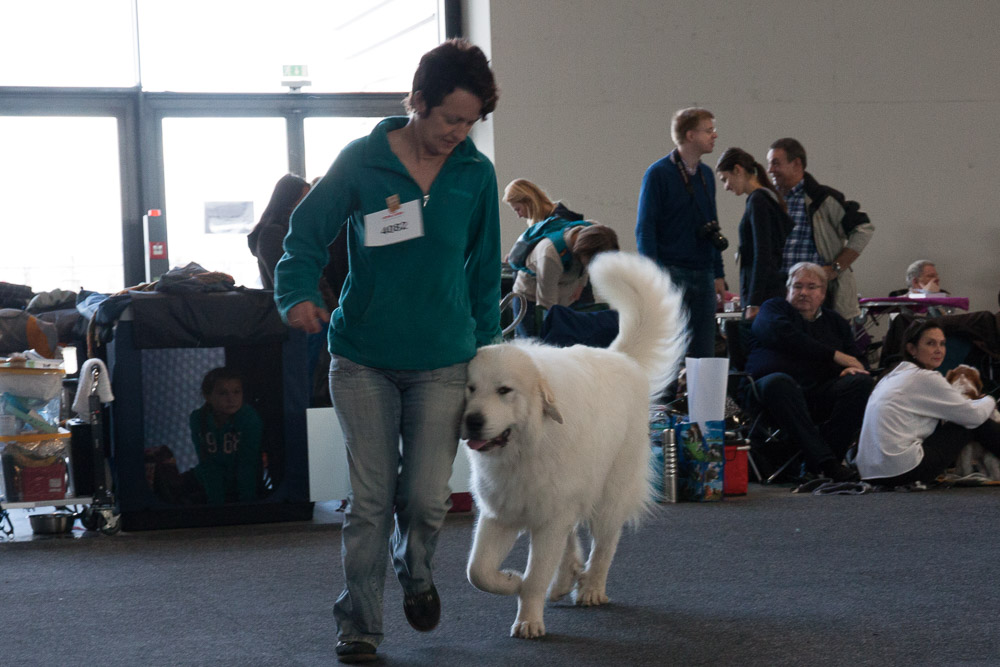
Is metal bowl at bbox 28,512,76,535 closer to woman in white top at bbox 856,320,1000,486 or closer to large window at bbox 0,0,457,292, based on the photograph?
woman in white top at bbox 856,320,1000,486

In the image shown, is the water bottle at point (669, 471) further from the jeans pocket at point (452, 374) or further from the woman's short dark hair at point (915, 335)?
the jeans pocket at point (452, 374)

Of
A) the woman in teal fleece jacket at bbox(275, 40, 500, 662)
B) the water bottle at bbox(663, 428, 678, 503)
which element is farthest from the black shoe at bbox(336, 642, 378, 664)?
the water bottle at bbox(663, 428, 678, 503)

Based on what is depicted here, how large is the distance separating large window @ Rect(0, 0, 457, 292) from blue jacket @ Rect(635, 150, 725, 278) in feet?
12.9


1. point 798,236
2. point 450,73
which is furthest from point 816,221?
point 450,73

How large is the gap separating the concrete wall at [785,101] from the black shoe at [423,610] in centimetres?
644

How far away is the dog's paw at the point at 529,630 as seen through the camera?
2.86m

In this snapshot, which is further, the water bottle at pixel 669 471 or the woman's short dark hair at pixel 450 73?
the water bottle at pixel 669 471

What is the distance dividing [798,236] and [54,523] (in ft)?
14.9

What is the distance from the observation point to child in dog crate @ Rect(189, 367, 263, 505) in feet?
15.6

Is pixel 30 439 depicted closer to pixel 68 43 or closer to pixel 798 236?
pixel 798 236

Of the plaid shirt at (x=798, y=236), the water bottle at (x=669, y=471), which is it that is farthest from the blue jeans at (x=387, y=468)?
the plaid shirt at (x=798, y=236)

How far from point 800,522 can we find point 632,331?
5.26 feet

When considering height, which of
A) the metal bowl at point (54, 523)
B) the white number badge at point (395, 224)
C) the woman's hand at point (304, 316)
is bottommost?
the metal bowl at point (54, 523)

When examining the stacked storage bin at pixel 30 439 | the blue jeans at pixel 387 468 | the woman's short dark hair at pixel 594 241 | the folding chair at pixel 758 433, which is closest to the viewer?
the blue jeans at pixel 387 468
